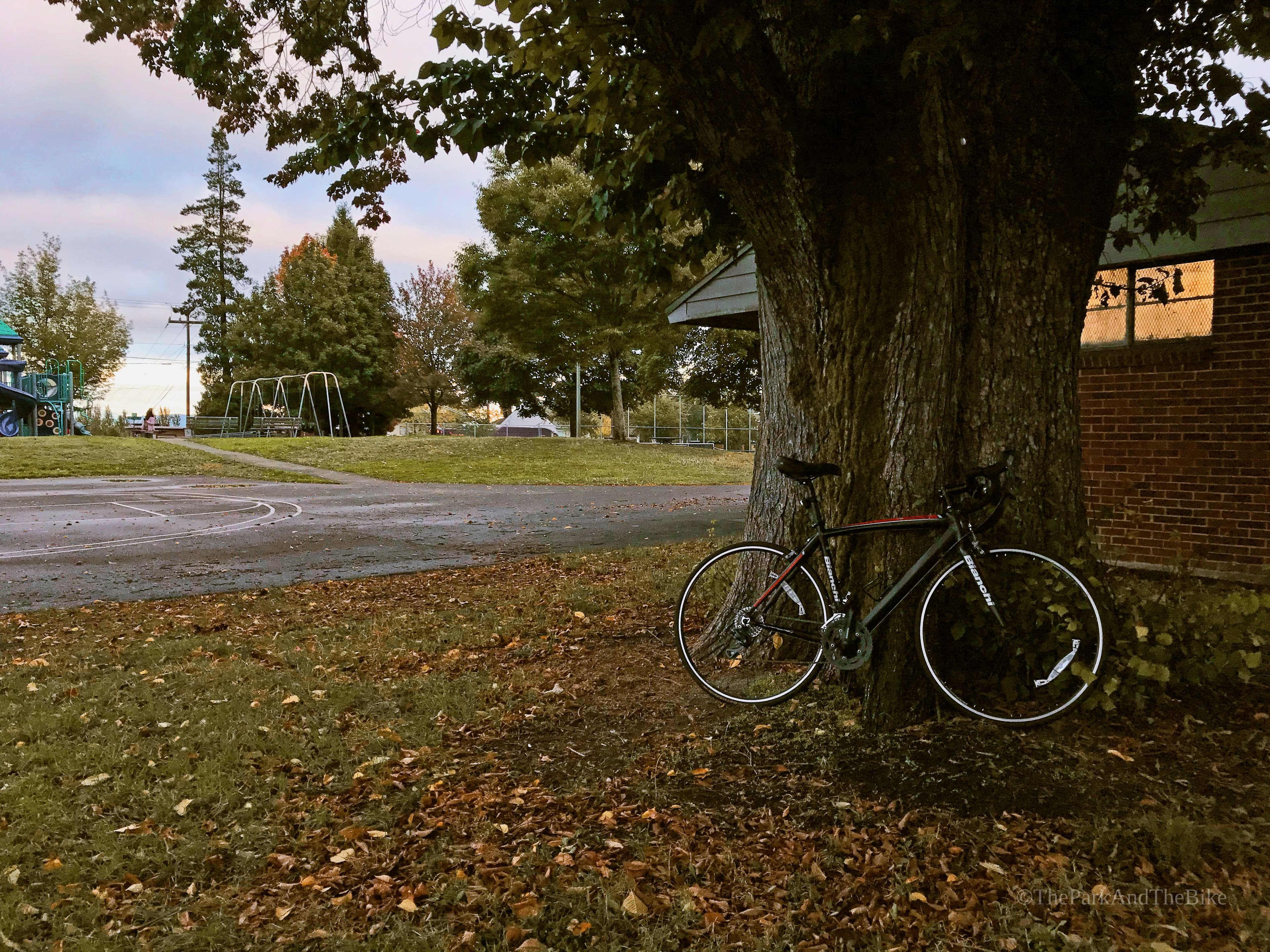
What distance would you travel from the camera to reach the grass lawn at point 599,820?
2598 mm

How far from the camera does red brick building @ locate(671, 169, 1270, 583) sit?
7387 millimetres

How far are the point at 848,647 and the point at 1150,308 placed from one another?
6359mm

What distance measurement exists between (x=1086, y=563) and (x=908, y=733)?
1051 mm

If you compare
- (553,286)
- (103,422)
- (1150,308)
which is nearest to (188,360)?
(103,422)

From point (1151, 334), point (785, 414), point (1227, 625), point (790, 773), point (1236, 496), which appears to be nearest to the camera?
point (790, 773)

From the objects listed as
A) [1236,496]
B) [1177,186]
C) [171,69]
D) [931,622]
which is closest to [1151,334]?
[1236,496]

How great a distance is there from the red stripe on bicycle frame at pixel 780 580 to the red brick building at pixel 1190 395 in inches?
155

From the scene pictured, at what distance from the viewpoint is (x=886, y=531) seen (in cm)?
387

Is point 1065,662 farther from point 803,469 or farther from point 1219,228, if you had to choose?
point 1219,228

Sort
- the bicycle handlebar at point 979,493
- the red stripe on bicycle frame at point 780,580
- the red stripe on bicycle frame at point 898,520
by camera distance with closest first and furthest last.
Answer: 1. the bicycle handlebar at point 979,493
2. the red stripe on bicycle frame at point 898,520
3. the red stripe on bicycle frame at point 780,580

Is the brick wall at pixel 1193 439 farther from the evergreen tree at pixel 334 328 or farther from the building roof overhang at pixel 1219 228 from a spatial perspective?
the evergreen tree at pixel 334 328

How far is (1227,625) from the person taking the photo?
3.72m

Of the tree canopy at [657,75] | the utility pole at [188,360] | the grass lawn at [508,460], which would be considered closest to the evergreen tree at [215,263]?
the utility pole at [188,360]

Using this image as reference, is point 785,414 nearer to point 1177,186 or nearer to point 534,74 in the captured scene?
point 1177,186
